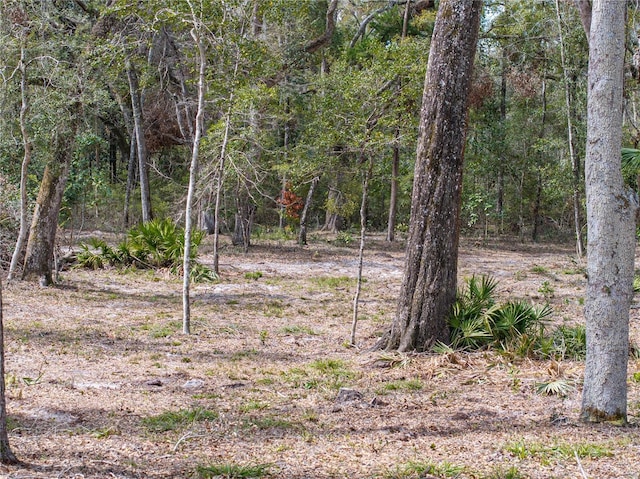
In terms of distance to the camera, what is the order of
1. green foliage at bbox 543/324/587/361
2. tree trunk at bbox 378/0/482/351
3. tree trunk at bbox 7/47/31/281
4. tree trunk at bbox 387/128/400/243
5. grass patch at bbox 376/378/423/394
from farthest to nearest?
tree trunk at bbox 387/128/400/243, tree trunk at bbox 7/47/31/281, tree trunk at bbox 378/0/482/351, green foliage at bbox 543/324/587/361, grass patch at bbox 376/378/423/394

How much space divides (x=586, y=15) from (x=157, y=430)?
6.68m

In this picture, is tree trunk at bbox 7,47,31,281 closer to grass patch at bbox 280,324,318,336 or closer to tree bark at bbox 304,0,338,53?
grass patch at bbox 280,324,318,336

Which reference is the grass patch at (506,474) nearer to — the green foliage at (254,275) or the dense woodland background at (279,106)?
the dense woodland background at (279,106)

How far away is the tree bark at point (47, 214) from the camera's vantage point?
11898 mm

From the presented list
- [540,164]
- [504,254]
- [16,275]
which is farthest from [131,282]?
[540,164]

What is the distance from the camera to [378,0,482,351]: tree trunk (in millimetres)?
7895

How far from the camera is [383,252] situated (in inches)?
772

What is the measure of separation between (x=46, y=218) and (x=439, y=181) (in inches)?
290

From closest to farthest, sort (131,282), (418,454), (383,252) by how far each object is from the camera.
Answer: (418,454) → (131,282) → (383,252)

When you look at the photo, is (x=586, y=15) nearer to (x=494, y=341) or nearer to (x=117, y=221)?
(x=494, y=341)

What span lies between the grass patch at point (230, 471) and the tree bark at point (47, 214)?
875cm

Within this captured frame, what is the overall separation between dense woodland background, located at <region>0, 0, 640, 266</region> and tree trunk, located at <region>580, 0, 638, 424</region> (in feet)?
15.2

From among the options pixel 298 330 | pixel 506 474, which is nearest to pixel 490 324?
pixel 298 330

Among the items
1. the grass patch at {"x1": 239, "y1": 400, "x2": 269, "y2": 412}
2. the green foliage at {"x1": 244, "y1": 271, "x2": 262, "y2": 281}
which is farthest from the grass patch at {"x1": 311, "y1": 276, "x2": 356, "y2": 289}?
the grass patch at {"x1": 239, "y1": 400, "x2": 269, "y2": 412}
